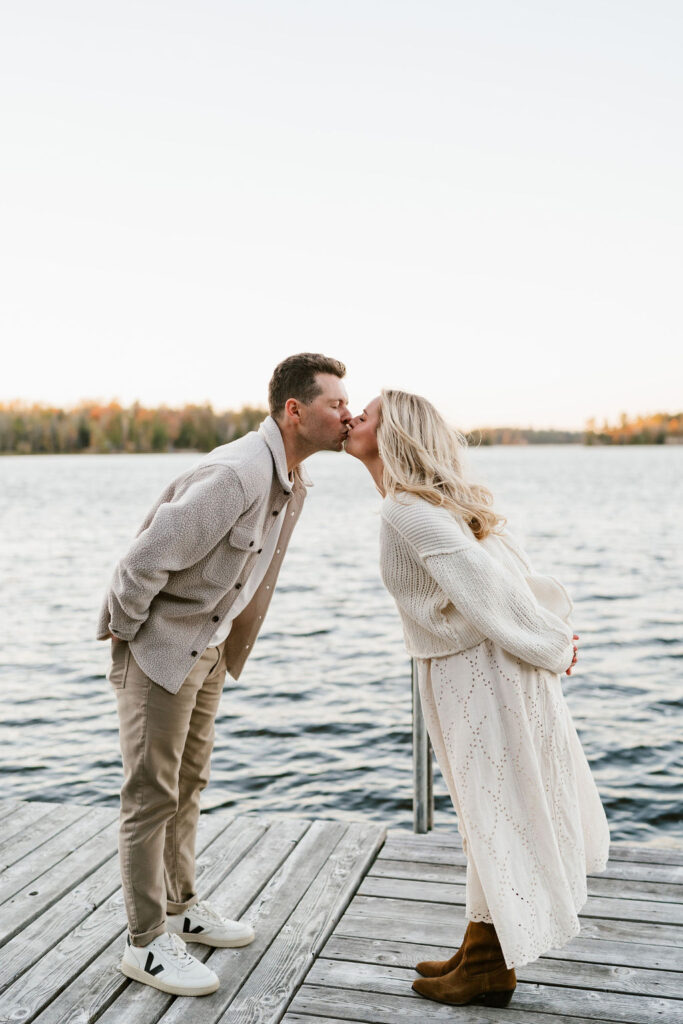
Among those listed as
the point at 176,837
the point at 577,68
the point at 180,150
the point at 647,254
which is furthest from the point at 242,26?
the point at 647,254

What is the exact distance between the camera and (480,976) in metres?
2.45

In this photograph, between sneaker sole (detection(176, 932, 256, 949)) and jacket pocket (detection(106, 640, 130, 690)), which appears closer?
jacket pocket (detection(106, 640, 130, 690))

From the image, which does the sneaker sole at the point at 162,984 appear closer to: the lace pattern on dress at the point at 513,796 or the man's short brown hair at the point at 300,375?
the lace pattern on dress at the point at 513,796

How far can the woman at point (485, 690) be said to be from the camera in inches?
89.5

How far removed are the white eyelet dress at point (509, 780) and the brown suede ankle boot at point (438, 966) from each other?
0.23m

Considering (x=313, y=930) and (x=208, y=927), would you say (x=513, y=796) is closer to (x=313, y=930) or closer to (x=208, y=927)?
(x=313, y=930)

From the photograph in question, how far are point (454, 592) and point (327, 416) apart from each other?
2.35 feet

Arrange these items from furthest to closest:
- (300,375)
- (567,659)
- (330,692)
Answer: (330,692) → (300,375) → (567,659)

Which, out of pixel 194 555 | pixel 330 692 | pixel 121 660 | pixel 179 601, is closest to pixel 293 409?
pixel 194 555

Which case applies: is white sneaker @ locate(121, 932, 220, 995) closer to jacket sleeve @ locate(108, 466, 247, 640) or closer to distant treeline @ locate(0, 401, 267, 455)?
jacket sleeve @ locate(108, 466, 247, 640)

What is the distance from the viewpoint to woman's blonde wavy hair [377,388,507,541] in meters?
2.35

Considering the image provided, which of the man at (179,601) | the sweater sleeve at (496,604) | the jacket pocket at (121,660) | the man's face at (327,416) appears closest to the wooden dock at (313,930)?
the man at (179,601)

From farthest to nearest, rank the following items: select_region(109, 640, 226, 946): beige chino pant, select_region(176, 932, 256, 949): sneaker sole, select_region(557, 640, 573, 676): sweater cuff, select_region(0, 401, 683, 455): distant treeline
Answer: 1. select_region(0, 401, 683, 455): distant treeline
2. select_region(176, 932, 256, 949): sneaker sole
3. select_region(109, 640, 226, 946): beige chino pant
4. select_region(557, 640, 573, 676): sweater cuff

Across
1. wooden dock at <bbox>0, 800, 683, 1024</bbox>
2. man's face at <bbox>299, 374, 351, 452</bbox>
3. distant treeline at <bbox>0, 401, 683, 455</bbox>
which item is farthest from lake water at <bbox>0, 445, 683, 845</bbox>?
distant treeline at <bbox>0, 401, 683, 455</bbox>
